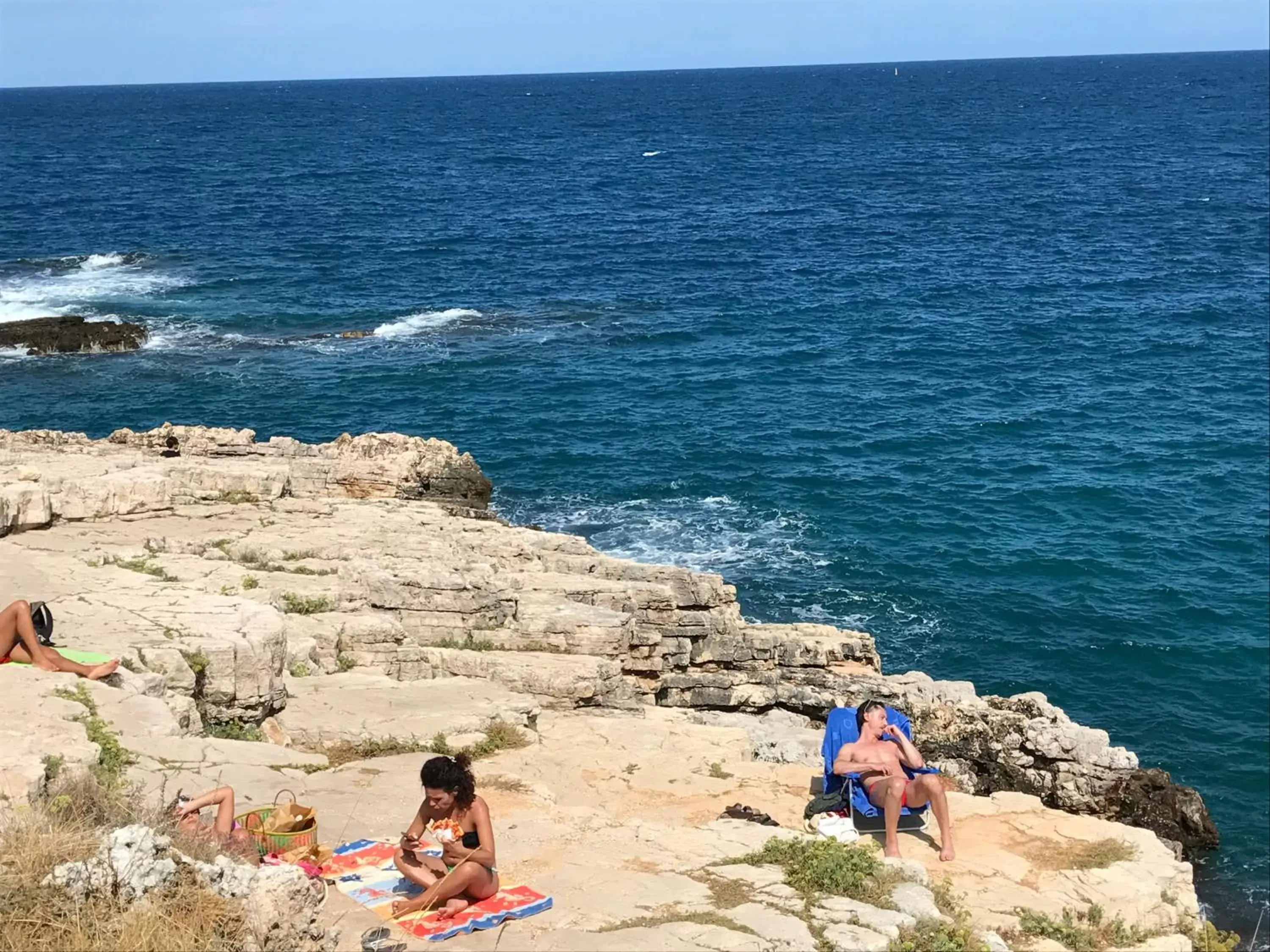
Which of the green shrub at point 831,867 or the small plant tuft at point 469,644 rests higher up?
the green shrub at point 831,867

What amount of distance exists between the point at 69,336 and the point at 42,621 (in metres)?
36.3

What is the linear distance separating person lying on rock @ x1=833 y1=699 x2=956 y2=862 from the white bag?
337mm

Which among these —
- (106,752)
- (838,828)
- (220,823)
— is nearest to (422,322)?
(838,828)

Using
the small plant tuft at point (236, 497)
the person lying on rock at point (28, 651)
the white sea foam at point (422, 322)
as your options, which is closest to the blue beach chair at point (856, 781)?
the person lying on rock at point (28, 651)

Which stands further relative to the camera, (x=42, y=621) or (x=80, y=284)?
(x=80, y=284)

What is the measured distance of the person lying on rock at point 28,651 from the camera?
12.9 m

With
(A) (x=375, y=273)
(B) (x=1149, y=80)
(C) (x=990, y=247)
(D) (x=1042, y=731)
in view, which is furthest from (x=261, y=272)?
(B) (x=1149, y=80)

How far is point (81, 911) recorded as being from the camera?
8242 millimetres

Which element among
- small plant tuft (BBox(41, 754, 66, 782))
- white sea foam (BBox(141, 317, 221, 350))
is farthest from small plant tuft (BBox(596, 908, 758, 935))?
white sea foam (BBox(141, 317, 221, 350))

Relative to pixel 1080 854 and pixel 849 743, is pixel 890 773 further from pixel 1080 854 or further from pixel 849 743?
pixel 1080 854

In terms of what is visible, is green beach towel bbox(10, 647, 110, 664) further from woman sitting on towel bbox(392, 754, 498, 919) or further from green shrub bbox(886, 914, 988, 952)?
green shrub bbox(886, 914, 988, 952)

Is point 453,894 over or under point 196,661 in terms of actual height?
Answer: under

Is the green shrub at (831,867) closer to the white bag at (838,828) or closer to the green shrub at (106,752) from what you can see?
the white bag at (838,828)

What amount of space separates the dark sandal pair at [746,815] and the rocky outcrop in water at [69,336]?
38.4 metres
